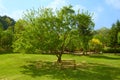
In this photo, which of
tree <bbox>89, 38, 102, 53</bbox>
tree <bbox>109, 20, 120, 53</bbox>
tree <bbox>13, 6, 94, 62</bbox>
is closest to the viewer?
tree <bbox>13, 6, 94, 62</bbox>

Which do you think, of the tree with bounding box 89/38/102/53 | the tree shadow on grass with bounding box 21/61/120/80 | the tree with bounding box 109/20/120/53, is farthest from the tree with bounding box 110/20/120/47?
the tree shadow on grass with bounding box 21/61/120/80

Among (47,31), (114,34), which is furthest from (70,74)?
(114,34)

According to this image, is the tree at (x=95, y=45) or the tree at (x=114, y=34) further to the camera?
the tree at (x=114, y=34)

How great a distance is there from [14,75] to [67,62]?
1223cm

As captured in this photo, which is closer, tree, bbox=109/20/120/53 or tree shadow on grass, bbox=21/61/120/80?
tree shadow on grass, bbox=21/61/120/80

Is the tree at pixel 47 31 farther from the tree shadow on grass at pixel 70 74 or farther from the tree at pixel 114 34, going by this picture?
the tree at pixel 114 34

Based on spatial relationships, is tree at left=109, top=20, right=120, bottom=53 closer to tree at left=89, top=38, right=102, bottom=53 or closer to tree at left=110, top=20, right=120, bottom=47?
tree at left=110, top=20, right=120, bottom=47

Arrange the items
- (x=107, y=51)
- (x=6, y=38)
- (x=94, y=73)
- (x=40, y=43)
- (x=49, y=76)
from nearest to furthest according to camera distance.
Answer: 1. (x=49, y=76)
2. (x=94, y=73)
3. (x=40, y=43)
4. (x=6, y=38)
5. (x=107, y=51)

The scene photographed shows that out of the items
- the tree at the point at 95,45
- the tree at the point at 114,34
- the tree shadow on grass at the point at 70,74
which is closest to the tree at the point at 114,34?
the tree at the point at 114,34

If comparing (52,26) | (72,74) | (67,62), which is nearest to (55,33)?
(52,26)

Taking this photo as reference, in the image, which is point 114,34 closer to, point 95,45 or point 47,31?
point 95,45

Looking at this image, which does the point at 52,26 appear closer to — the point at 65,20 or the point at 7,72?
the point at 65,20

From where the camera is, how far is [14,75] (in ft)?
105

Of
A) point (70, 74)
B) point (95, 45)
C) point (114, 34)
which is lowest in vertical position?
point (70, 74)
